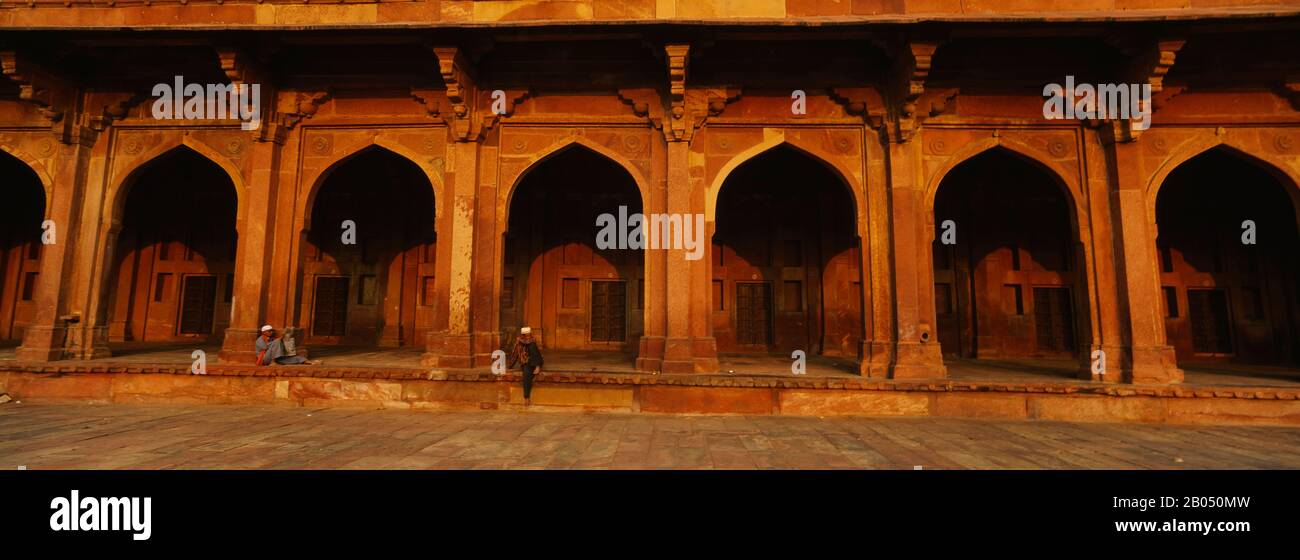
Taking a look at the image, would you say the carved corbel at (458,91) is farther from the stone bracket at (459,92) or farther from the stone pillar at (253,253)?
the stone pillar at (253,253)

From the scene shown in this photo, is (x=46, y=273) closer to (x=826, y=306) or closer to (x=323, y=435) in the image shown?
(x=323, y=435)

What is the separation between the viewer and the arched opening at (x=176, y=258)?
11805 mm

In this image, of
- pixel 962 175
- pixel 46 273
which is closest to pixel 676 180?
pixel 962 175

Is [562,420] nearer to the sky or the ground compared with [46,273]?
nearer to the ground

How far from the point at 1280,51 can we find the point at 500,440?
11.8 meters

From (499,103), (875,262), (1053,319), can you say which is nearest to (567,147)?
(499,103)

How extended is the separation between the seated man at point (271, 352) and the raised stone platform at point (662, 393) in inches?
5.2

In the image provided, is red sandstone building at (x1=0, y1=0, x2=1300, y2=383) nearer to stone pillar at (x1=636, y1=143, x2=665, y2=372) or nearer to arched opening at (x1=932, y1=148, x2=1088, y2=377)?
stone pillar at (x1=636, y1=143, x2=665, y2=372)

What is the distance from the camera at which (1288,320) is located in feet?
34.4

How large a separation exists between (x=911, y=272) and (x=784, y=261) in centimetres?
411

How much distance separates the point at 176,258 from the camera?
12094 millimetres

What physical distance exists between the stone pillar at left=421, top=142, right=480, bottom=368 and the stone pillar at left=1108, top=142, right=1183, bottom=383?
30.4 feet

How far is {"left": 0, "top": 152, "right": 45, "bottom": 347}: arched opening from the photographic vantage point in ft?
38.4

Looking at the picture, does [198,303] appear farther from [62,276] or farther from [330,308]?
[62,276]
